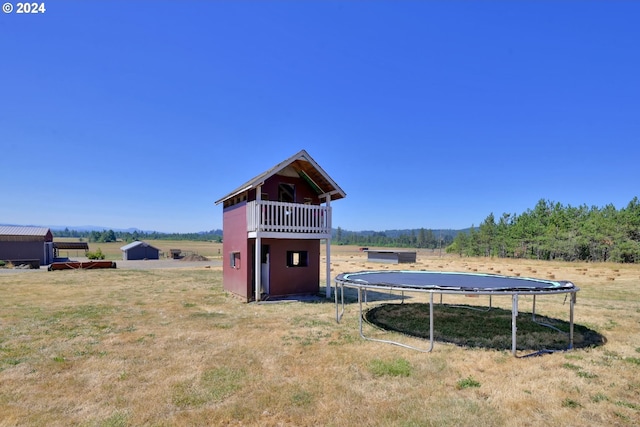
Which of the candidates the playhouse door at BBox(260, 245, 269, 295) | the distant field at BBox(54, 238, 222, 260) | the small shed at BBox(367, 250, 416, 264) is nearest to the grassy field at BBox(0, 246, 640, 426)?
the playhouse door at BBox(260, 245, 269, 295)

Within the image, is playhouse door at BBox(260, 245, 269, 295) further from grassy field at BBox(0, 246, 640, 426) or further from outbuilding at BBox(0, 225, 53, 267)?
outbuilding at BBox(0, 225, 53, 267)

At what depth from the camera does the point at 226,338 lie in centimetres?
896

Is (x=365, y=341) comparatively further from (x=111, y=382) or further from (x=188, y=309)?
(x=188, y=309)

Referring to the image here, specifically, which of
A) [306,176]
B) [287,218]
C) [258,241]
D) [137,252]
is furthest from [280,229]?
[137,252]

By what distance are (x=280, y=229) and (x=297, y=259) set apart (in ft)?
8.26

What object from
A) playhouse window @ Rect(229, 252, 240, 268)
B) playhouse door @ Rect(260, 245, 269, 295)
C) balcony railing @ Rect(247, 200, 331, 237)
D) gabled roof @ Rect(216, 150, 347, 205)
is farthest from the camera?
playhouse window @ Rect(229, 252, 240, 268)

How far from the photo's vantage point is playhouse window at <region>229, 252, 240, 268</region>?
1603cm

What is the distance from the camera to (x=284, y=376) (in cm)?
641

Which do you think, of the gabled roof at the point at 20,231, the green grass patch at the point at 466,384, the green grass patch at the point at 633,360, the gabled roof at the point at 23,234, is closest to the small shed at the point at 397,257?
the green grass patch at the point at 633,360

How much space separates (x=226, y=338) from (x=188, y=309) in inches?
188

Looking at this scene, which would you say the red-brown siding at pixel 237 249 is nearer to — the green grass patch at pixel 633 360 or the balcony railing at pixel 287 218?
the balcony railing at pixel 287 218

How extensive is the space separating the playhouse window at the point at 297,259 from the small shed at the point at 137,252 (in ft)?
134

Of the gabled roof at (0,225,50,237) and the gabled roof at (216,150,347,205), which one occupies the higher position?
the gabled roof at (216,150,347,205)

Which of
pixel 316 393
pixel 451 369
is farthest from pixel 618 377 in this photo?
pixel 316 393
